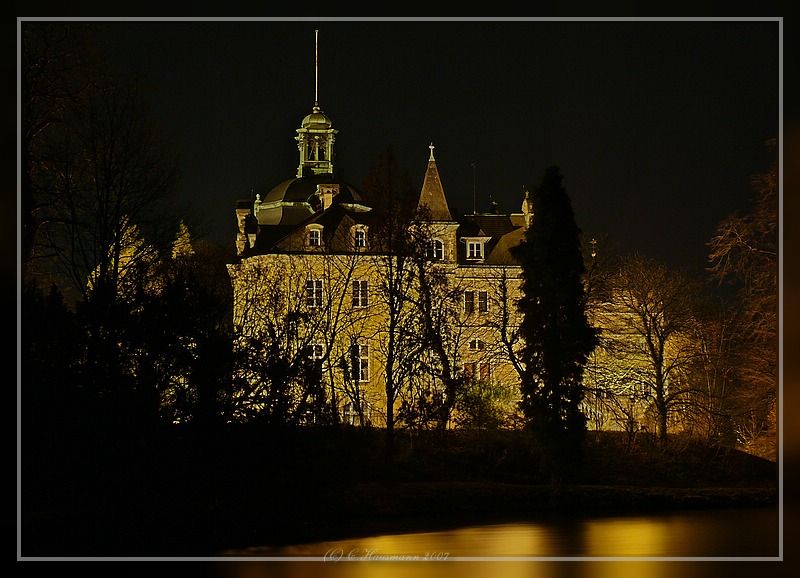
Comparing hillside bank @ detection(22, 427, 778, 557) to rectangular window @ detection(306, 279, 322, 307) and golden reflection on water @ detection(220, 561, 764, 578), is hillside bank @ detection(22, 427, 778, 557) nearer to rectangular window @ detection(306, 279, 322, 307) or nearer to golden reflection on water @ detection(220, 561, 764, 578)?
golden reflection on water @ detection(220, 561, 764, 578)

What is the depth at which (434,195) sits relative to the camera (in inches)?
1442

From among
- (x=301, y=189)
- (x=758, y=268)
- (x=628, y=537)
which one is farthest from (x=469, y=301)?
(x=628, y=537)

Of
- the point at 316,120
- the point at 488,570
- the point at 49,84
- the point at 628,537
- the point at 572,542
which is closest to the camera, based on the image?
the point at 488,570

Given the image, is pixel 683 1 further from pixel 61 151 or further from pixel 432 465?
pixel 432 465

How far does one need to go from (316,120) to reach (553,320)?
76.0 feet

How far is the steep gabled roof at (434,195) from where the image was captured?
3600 centimetres

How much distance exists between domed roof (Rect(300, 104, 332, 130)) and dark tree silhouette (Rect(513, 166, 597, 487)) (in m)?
21.3

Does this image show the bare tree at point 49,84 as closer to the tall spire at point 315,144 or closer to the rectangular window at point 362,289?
the rectangular window at point 362,289

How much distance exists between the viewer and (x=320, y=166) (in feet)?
155

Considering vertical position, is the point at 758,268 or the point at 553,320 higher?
the point at 758,268

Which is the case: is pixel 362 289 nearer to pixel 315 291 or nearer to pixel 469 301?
pixel 315 291

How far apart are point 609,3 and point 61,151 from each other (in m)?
9.43
